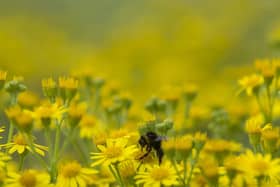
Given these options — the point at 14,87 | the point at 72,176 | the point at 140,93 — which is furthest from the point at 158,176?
the point at 140,93

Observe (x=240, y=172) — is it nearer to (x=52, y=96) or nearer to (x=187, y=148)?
(x=187, y=148)

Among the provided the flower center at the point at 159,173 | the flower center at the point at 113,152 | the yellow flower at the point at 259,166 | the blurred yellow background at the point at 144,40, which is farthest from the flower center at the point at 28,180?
the blurred yellow background at the point at 144,40

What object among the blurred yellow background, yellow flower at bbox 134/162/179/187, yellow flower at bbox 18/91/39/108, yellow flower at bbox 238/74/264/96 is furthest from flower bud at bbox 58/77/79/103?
the blurred yellow background

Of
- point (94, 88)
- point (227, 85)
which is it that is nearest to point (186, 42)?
point (227, 85)

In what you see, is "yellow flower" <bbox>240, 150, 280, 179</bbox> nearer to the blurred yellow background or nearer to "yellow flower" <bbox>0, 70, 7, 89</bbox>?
"yellow flower" <bbox>0, 70, 7, 89</bbox>

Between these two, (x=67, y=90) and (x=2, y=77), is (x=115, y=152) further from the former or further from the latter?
(x=2, y=77)

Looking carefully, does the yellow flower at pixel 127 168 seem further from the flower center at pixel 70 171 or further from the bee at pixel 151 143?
the flower center at pixel 70 171
